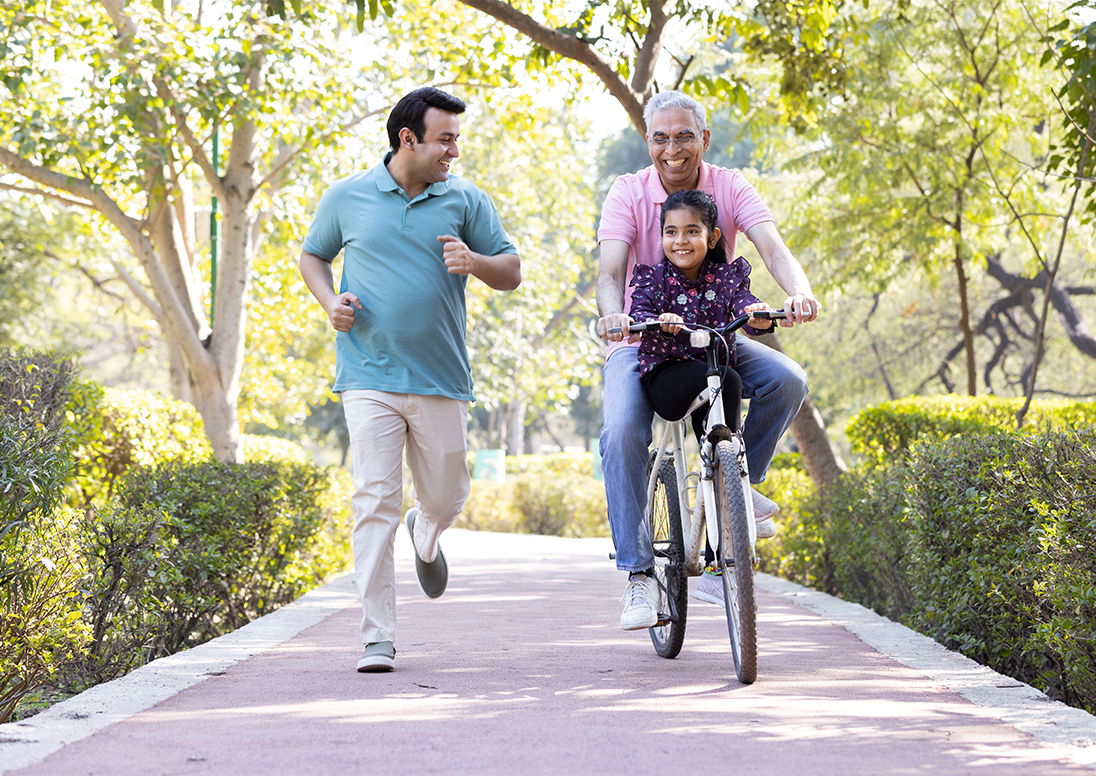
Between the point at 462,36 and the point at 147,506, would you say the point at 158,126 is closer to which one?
the point at 462,36

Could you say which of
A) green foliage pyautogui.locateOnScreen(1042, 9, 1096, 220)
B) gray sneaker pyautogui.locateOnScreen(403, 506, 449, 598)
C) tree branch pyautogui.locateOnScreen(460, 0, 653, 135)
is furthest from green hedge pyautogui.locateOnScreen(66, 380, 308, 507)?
green foliage pyautogui.locateOnScreen(1042, 9, 1096, 220)

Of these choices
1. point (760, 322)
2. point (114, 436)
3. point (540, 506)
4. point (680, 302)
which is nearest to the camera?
point (760, 322)

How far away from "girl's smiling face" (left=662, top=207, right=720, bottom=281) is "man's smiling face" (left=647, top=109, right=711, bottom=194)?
385 millimetres

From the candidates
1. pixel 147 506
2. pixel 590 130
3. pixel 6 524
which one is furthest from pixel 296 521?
pixel 590 130

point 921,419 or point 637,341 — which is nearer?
point 637,341

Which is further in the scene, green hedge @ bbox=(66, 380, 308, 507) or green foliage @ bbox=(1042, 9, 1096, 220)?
green hedge @ bbox=(66, 380, 308, 507)

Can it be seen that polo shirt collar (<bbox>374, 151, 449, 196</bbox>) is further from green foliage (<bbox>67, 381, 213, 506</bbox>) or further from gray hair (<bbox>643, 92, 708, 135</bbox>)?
green foliage (<bbox>67, 381, 213, 506</bbox>)

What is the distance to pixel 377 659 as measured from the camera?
4.70 meters

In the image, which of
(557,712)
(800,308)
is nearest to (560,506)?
(800,308)

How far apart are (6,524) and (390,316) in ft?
5.41

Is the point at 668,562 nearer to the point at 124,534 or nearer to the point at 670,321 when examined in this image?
the point at 670,321

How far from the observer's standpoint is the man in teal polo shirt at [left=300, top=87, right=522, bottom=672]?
4.86m

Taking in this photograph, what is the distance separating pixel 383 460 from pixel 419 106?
58.3 inches

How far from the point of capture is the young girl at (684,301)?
181 inches
